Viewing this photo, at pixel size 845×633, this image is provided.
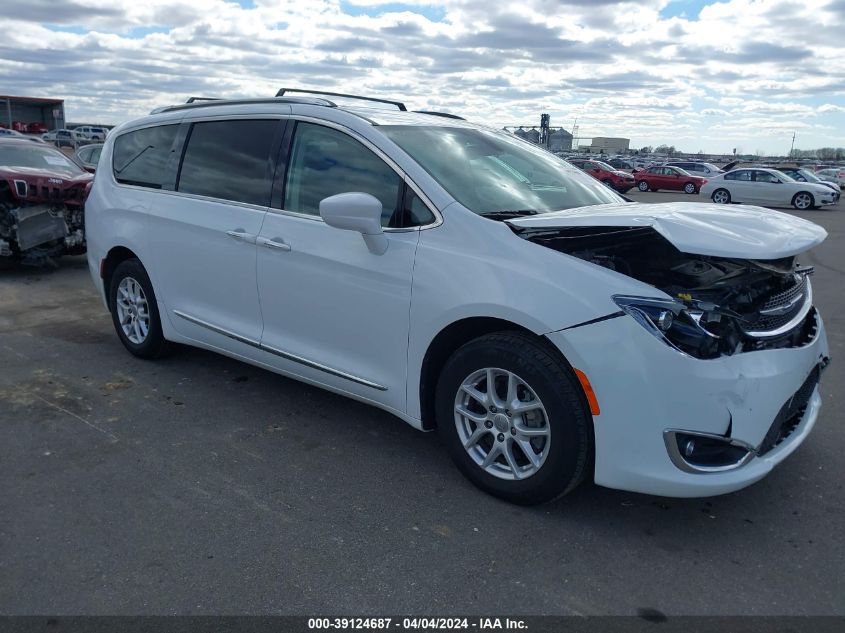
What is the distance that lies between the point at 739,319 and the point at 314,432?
2.46 metres

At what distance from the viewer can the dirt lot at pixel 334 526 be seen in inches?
109

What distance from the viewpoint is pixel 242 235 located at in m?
4.34

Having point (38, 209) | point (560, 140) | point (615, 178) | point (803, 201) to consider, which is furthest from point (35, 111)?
point (38, 209)

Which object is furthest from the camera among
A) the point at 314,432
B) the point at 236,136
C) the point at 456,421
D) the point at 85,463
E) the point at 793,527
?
the point at 236,136

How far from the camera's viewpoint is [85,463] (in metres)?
3.83

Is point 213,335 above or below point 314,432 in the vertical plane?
above

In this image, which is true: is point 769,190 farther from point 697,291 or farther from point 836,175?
point 697,291

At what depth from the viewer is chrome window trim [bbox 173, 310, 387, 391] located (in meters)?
3.89

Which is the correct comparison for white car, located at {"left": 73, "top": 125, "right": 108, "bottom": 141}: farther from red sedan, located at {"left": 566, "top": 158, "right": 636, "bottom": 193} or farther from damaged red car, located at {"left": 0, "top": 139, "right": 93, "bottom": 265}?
damaged red car, located at {"left": 0, "top": 139, "right": 93, "bottom": 265}

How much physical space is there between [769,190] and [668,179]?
752 centimetres

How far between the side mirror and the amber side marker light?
1238 millimetres

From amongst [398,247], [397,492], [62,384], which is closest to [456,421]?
[397,492]

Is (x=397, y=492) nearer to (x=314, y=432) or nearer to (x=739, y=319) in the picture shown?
(x=314, y=432)

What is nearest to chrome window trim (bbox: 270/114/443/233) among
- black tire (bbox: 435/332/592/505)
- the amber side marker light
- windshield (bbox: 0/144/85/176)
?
black tire (bbox: 435/332/592/505)
